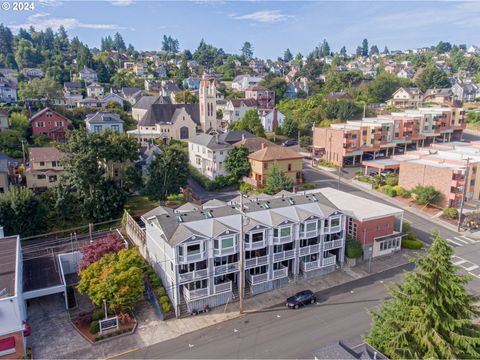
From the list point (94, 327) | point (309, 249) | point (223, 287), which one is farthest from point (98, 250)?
point (309, 249)

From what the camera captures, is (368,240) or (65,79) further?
(65,79)

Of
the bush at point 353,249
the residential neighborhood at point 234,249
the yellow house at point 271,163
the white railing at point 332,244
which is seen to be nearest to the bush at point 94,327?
the residential neighborhood at point 234,249

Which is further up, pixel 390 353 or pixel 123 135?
pixel 123 135

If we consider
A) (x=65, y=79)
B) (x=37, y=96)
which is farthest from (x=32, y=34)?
(x=37, y=96)

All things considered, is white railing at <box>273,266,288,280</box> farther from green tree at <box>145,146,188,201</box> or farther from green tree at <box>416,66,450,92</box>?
green tree at <box>416,66,450,92</box>

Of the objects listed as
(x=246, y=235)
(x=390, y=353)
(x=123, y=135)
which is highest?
(x=123, y=135)

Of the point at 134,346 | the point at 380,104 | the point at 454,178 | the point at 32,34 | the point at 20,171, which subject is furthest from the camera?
the point at 32,34

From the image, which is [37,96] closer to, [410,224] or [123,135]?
[123,135]

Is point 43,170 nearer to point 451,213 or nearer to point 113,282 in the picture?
point 113,282
